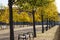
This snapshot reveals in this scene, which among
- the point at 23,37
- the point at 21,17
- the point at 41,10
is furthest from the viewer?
the point at 21,17

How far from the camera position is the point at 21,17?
101 meters

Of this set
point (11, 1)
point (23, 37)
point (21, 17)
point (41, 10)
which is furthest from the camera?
point (21, 17)

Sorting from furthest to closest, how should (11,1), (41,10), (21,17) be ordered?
(21,17), (41,10), (11,1)

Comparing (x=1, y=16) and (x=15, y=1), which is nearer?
(x=15, y=1)

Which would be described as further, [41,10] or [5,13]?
[5,13]

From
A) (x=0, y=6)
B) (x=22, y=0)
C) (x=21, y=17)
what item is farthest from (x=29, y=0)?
(x=21, y=17)

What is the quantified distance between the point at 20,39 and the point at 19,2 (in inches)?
182

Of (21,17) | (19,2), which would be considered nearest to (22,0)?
(19,2)

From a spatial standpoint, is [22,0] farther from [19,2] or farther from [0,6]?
[0,6]

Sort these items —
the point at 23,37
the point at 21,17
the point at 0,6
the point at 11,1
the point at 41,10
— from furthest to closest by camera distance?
the point at 21,17 < the point at 0,6 < the point at 41,10 < the point at 23,37 < the point at 11,1

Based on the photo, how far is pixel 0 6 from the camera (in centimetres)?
8312

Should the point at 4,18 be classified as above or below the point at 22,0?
below

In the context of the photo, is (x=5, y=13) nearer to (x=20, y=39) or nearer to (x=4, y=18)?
(x=4, y=18)

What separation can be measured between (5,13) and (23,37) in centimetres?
6433
